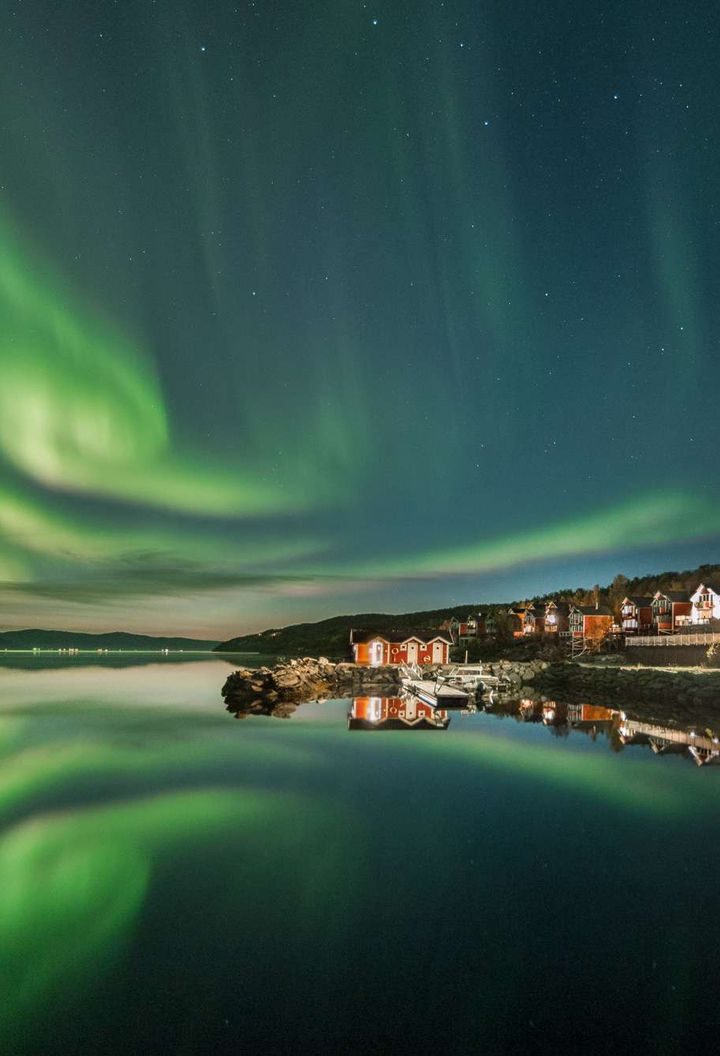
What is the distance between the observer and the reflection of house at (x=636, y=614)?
292 feet

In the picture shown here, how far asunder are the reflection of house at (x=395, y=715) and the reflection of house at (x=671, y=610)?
48597 millimetres

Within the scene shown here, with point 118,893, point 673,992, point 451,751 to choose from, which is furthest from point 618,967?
point 451,751

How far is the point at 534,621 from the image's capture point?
4437 inches

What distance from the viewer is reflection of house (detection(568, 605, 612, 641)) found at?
89938 millimetres

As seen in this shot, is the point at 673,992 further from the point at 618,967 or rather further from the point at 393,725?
the point at 393,725

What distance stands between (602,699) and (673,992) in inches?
1577

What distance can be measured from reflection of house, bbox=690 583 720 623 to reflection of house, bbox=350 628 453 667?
3266cm

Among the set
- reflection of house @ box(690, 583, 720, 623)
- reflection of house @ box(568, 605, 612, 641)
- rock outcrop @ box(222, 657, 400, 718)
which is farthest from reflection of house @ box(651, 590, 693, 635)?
rock outcrop @ box(222, 657, 400, 718)

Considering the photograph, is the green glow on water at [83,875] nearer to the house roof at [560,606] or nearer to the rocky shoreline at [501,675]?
the rocky shoreline at [501,675]

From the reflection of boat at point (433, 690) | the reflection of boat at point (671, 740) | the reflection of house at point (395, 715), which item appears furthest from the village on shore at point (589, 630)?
the reflection of boat at point (671, 740)

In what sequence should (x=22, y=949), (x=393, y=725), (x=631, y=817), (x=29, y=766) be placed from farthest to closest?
(x=393, y=725) < (x=29, y=766) < (x=631, y=817) < (x=22, y=949)

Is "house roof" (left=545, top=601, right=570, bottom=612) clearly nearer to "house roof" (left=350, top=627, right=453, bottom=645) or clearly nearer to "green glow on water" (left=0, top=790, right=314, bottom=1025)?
"house roof" (left=350, top=627, right=453, bottom=645)

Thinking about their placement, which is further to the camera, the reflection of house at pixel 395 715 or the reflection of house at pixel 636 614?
the reflection of house at pixel 636 614

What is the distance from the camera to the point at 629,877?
11.7m
